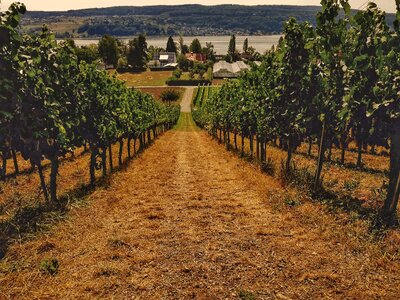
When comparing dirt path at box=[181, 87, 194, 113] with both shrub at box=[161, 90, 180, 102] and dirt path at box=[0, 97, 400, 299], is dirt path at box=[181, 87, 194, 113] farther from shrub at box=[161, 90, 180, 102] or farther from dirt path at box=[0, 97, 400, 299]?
dirt path at box=[0, 97, 400, 299]

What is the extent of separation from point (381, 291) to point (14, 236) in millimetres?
11852

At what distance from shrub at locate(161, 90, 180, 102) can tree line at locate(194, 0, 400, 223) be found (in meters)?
96.9

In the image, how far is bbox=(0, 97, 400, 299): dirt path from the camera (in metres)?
9.27

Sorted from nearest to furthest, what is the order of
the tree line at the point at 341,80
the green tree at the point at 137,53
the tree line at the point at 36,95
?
the tree line at the point at 36,95, the tree line at the point at 341,80, the green tree at the point at 137,53

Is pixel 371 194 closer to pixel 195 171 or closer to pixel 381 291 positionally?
pixel 381 291

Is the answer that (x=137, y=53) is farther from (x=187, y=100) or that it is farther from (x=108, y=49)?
(x=187, y=100)

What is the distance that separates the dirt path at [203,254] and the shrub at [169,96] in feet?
335

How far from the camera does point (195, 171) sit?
24641 mm

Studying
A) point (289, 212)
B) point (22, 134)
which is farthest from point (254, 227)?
point (22, 134)

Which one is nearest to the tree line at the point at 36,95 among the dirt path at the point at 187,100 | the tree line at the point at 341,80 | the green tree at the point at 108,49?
the tree line at the point at 341,80

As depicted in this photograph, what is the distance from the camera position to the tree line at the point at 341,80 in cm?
1292

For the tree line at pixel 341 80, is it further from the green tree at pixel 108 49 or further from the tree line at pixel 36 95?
the green tree at pixel 108 49

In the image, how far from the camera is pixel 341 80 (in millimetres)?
15352

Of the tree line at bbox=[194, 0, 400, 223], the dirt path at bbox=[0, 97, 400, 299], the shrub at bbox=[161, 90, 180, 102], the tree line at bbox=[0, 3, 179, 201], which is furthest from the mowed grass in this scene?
the dirt path at bbox=[0, 97, 400, 299]
